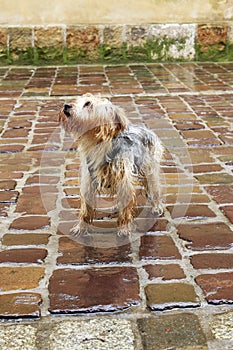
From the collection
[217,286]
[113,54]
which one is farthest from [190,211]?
[113,54]

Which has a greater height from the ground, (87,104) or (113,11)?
(87,104)

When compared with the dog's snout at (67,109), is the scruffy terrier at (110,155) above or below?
below

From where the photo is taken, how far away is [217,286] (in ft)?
9.75

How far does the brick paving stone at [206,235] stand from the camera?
3443 millimetres

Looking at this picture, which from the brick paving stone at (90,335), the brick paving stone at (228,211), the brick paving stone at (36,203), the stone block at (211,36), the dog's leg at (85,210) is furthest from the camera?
the stone block at (211,36)

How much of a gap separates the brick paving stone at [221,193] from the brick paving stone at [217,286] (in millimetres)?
1099

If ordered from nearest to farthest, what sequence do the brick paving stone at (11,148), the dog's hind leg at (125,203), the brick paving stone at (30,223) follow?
1. the dog's hind leg at (125,203)
2. the brick paving stone at (30,223)
3. the brick paving stone at (11,148)

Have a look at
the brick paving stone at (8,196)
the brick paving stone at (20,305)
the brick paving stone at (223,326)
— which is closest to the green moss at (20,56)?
the brick paving stone at (8,196)

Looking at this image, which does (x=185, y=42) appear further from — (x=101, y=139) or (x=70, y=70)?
(x=101, y=139)

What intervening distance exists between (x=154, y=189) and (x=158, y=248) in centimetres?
58

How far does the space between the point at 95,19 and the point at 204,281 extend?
24.3ft

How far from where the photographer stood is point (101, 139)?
3.22 metres

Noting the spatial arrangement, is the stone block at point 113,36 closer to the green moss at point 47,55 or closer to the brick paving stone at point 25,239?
the green moss at point 47,55

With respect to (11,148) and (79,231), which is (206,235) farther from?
(11,148)
